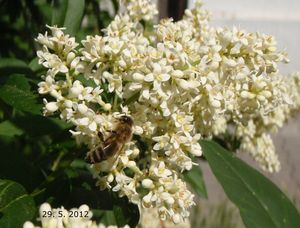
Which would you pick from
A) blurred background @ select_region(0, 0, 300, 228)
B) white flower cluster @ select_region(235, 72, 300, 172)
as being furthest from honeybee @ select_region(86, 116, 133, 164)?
white flower cluster @ select_region(235, 72, 300, 172)

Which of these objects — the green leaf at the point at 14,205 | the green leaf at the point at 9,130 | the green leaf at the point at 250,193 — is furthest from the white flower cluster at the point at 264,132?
the green leaf at the point at 14,205

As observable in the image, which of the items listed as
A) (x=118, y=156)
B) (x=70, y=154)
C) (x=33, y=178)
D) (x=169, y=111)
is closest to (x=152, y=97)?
(x=169, y=111)

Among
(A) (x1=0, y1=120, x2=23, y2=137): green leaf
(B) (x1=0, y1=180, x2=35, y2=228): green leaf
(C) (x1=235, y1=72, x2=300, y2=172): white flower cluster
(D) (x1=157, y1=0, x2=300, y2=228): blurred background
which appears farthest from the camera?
(D) (x1=157, y1=0, x2=300, y2=228): blurred background

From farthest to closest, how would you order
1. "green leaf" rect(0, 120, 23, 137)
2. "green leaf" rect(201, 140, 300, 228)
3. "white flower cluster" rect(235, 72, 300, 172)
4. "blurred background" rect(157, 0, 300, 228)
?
"blurred background" rect(157, 0, 300, 228), "white flower cluster" rect(235, 72, 300, 172), "green leaf" rect(0, 120, 23, 137), "green leaf" rect(201, 140, 300, 228)

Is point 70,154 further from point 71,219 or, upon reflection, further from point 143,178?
point 71,219

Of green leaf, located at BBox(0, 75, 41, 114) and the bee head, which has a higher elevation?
green leaf, located at BBox(0, 75, 41, 114)

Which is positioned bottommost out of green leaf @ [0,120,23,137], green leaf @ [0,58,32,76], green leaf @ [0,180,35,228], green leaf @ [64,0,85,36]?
green leaf @ [0,180,35,228]

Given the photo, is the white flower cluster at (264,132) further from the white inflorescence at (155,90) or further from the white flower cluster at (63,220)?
the white flower cluster at (63,220)

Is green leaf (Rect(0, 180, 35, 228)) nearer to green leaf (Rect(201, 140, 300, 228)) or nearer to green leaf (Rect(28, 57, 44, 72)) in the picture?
green leaf (Rect(201, 140, 300, 228))
